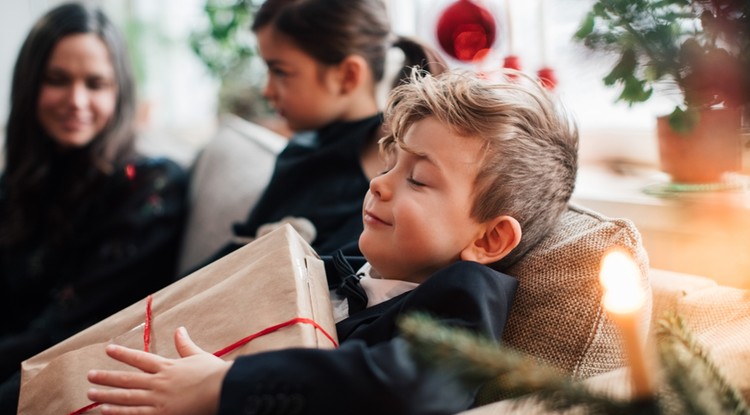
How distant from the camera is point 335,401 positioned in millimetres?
765

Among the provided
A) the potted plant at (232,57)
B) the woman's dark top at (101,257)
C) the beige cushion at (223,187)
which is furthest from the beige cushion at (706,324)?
the potted plant at (232,57)

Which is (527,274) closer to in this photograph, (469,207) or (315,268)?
(469,207)

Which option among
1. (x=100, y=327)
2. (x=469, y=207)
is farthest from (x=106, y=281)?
(x=469, y=207)

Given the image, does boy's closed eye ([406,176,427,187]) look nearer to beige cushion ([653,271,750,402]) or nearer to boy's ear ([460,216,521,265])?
boy's ear ([460,216,521,265])

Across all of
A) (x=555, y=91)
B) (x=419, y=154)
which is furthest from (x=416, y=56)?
(x=419, y=154)

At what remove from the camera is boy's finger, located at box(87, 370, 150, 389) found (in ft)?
2.78

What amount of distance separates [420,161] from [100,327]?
0.52m

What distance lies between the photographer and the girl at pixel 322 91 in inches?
61.7

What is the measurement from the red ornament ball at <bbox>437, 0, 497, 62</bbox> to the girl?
0.23 meters

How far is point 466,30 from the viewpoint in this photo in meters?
1.89

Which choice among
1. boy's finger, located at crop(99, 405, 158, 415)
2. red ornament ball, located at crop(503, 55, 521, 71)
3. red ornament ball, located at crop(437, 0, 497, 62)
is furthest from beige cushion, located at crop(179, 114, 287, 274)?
boy's finger, located at crop(99, 405, 158, 415)

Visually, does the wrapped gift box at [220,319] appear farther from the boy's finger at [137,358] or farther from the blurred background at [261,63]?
the blurred background at [261,63]

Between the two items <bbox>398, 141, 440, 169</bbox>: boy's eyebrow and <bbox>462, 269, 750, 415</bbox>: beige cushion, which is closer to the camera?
<bbox>462, 269, 750, 415</bbox>: beige cushion

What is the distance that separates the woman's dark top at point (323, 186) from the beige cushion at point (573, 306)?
48 cm
